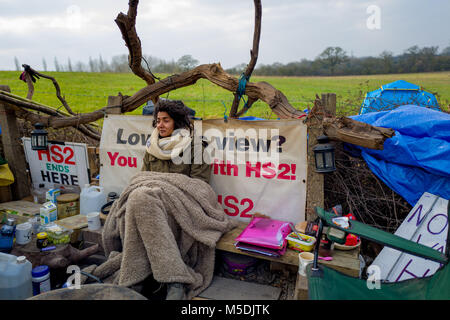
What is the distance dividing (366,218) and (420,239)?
0.69 meters

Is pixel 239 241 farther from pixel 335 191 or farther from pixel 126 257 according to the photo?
pixel 335 191

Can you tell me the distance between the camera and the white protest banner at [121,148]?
4102mm

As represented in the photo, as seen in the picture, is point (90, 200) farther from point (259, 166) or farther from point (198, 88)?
point (198, 88)

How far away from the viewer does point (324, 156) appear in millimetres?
2791

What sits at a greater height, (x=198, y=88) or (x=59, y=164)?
(x=198, y=88)

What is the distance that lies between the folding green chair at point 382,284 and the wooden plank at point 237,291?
960mm

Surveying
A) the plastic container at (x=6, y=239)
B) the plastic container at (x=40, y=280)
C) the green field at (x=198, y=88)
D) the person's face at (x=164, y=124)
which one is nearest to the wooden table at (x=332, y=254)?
the person's face at (x=164, y=124)

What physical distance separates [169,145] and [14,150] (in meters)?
3.10

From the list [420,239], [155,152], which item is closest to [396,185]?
[420,239]

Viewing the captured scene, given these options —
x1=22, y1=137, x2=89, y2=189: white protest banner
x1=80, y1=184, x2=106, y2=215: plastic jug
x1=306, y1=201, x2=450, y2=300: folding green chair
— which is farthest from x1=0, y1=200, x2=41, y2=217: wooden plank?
x1=306, y1=201, x2=450, y2=300: folding green chair

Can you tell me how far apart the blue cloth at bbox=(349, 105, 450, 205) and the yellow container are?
1013mm

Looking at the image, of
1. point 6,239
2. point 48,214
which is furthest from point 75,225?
point 6,239

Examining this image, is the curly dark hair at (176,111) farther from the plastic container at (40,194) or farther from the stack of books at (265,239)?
the plastic container at (40,194)

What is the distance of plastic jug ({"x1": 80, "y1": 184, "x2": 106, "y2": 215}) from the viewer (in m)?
3.98
